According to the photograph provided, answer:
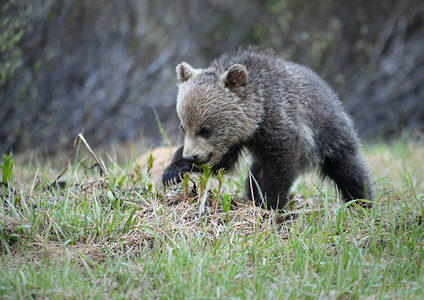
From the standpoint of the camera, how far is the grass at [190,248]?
109 inches

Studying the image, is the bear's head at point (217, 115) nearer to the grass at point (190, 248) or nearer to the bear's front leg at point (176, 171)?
the bear's front leg at point (176, 171)

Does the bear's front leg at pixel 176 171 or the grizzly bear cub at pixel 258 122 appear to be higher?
the grizzly bear cub at pixel 258 122

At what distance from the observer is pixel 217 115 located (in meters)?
4.21

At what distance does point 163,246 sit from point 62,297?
2.65ft

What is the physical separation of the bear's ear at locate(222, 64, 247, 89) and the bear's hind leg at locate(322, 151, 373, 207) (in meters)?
1.35

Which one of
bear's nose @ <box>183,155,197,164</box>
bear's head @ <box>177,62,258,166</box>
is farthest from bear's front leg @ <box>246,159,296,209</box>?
bear's nose @ <box>183,155,197,164</box>

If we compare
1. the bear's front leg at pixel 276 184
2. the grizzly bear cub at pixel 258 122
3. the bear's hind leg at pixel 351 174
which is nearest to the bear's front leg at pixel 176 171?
the grizzly bear cub at pixel 258 122

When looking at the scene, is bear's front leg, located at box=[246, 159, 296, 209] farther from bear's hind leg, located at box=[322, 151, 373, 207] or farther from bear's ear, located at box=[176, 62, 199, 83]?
bear's ear, located at box=[176, 62, 199, 83]

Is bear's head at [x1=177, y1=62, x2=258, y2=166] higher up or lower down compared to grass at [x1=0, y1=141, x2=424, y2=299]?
higher up

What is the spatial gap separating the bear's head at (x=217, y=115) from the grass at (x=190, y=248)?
45cm

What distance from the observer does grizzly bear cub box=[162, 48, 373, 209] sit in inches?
163

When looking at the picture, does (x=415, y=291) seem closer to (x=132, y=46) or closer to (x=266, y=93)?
(x=266, y=93)

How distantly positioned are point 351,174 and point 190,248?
2309mm

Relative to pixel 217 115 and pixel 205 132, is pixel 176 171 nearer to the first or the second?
pixel 205 132
